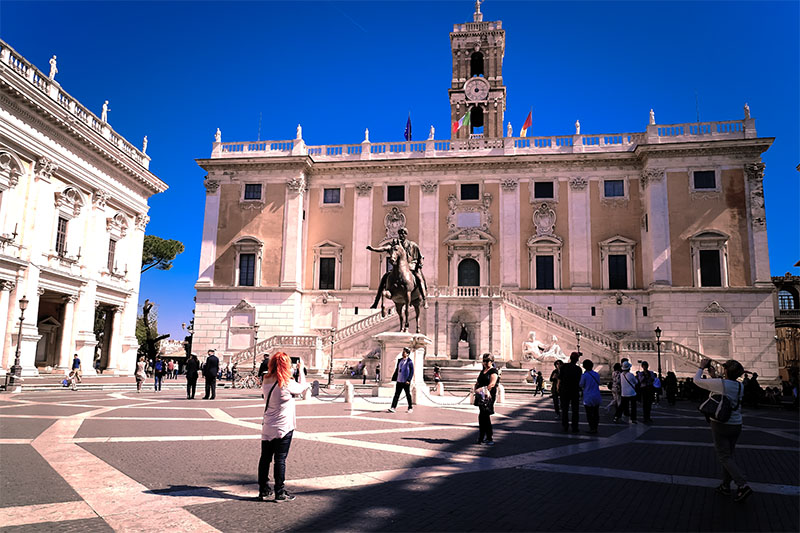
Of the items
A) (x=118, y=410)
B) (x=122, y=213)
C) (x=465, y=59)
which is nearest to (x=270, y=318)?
(x=122, y=213)

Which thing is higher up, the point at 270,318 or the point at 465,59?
the point at 465,59

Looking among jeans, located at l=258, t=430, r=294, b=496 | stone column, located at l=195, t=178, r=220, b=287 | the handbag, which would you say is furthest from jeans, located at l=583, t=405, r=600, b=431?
stone column, located at l=195, t=178, r=220, b=287

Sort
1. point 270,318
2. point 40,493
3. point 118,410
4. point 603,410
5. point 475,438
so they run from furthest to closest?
point 270,318 < point 603,410 < point 118,410 < point 475,438 < point 40,493

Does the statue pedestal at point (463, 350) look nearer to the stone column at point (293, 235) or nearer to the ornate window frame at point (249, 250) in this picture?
the stone column at point (293, 235)

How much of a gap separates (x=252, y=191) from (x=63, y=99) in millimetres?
13755

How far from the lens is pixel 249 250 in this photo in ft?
133

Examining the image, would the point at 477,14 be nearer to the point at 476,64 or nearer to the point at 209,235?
the point at 476,64

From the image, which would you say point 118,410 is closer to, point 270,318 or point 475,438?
point 475,438

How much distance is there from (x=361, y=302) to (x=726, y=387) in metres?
34.1

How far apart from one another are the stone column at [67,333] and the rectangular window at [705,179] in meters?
40.2

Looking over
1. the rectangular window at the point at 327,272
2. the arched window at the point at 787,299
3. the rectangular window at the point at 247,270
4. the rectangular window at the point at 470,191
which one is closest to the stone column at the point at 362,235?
the rectangular window at the point at 327,272

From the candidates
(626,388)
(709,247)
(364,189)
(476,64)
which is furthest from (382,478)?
(476,64)

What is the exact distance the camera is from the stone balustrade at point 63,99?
26.4 metres

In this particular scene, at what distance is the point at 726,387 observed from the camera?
6.09 meters
